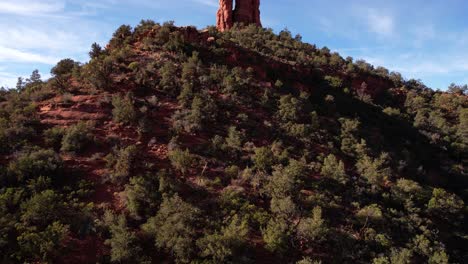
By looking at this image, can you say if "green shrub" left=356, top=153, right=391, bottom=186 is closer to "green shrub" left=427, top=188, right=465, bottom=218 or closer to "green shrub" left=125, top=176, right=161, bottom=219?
"green shrub" left=427, top=188, right=465, bottom=218

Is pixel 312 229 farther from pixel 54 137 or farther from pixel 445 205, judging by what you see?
pixel 54 137

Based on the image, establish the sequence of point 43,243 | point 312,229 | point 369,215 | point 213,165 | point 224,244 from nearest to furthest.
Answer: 1. point 43,243
2. point 224,244
3. point 312,229
4. point 369,215
5. point 213,165

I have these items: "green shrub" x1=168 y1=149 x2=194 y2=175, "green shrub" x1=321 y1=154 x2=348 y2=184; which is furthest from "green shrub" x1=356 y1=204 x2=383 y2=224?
"green shrub" x1=168 y1=149 x2=194 y2=175

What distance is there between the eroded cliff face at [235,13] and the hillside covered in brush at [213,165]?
13.3 metres

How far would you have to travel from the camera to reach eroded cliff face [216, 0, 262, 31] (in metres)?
49.8

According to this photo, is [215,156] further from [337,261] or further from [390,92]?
[390,92]

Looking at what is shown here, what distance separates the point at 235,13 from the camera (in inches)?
2007

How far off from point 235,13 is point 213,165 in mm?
34848

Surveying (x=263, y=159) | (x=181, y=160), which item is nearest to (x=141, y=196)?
(x=181, y=160)

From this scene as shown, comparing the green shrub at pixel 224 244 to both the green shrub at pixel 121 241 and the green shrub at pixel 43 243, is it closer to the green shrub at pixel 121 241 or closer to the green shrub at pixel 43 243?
the green shrub at pixel 121 241

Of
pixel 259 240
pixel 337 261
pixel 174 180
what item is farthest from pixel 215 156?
pixel 337 261

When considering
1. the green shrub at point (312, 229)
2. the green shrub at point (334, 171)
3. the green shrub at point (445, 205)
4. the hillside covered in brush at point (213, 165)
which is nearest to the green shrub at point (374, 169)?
the hillside covered in brush at point (213, 165)

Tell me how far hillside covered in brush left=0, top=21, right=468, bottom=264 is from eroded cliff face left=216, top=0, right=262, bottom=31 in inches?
523

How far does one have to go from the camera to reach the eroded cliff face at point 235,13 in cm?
4978
